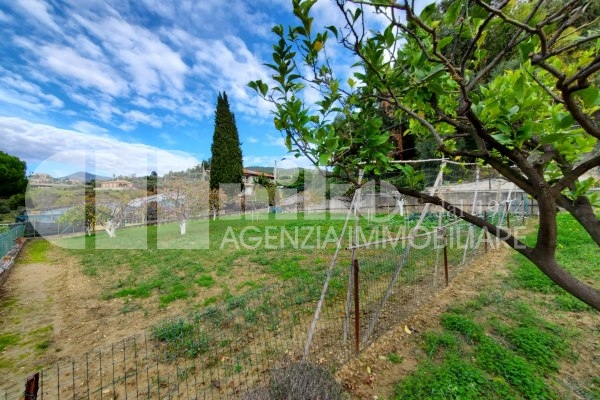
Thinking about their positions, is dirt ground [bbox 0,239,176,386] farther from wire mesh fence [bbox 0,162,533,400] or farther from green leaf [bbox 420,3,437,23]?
green leaf [bbox 420,3,437,23]

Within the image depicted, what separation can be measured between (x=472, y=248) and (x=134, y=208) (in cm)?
1782

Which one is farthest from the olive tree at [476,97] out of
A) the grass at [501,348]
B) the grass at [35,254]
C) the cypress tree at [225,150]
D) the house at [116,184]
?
→ the cypress tree at [225,150]

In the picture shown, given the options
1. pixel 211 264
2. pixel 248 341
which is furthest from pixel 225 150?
pixel 248 341

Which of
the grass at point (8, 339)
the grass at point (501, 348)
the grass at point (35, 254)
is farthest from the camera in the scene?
the grass at point (35, 254)

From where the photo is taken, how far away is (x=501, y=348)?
114 inches

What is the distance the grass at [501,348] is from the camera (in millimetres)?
2406

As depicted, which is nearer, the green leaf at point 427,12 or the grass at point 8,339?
the green leaf at point 427,12

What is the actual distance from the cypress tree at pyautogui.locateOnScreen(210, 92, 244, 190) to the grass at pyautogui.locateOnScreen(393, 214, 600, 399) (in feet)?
69.8

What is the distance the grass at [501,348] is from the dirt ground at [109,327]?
0.14 metres

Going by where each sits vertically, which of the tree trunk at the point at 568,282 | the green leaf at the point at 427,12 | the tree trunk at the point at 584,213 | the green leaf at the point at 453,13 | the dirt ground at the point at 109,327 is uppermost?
the green leaf at the point at 427,12

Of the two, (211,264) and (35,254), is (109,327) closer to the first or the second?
(211,264)

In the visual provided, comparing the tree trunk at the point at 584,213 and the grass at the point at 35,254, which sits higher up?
the tree trunk at the point at 584,213

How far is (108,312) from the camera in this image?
4.67 m

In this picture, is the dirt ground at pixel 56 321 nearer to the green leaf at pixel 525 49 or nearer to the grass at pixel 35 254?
the grass at pixel 35 254
